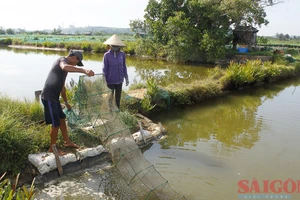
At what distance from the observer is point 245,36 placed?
62.0 ft

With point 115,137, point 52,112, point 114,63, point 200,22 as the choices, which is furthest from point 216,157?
point 200,22

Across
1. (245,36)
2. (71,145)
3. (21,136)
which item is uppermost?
(245,36)

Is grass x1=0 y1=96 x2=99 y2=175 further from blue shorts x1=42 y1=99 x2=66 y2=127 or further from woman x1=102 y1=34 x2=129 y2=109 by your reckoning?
woman x1=102 y1=34 x2=129 y2=109

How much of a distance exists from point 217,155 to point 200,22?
14.3 m

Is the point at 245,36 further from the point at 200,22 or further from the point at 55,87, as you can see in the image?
the point at 55,87

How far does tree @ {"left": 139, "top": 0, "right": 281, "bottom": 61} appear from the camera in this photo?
16.4 m

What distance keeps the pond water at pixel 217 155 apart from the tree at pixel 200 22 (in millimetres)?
8749

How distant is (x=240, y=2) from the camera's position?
50.8 ft

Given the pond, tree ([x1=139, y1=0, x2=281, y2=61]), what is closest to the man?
the pond

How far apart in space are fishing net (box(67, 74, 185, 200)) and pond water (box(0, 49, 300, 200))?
0.41 m

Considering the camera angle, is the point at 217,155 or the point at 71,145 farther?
the point at 217,155

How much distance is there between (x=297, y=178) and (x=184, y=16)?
14381 mm

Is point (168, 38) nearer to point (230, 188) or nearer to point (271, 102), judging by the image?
point (271, 102)

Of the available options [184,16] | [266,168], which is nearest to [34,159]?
[266,168]
